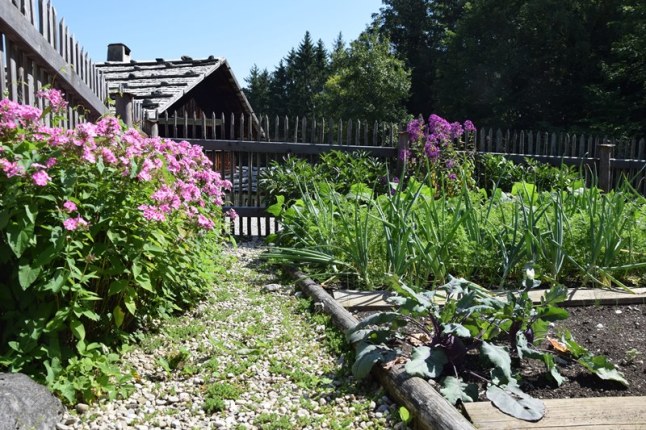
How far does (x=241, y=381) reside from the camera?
2.59m

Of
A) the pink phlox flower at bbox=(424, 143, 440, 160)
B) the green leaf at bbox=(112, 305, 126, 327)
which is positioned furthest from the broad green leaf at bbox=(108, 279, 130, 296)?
the pink phlox flower at bbox=(424, 143, 440, 160)

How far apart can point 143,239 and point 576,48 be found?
27995 mm

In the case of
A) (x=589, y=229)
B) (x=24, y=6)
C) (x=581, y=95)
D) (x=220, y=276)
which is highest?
(x=581, y=95)

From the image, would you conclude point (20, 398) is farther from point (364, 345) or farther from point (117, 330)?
point (364, 345)

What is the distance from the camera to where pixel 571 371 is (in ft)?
8.18

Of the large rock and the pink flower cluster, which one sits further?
the pink flower cluster

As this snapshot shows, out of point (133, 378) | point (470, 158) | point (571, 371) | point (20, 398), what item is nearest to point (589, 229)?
point (571, 371)

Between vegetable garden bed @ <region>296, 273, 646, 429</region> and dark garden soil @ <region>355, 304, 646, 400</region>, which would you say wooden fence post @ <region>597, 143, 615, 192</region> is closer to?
dark garden soil @ <region>355, 304, 646, 400</region>

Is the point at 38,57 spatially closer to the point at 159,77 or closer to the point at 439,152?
the point at 439,152

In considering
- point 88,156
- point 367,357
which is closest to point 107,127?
point 88,156

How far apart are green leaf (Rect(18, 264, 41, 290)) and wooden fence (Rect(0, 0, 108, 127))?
3.58 feet

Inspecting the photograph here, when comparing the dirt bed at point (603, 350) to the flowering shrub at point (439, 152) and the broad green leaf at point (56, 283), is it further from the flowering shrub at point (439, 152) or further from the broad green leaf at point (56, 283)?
the flowering shrub at point (439, 152)

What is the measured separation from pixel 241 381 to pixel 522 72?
29.4 meters

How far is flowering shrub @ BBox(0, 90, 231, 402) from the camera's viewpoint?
Answer: 2.23 metres
